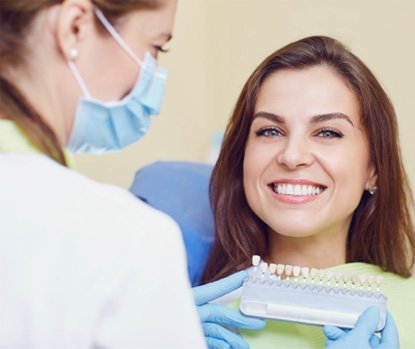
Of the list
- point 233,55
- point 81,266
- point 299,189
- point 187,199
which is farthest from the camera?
point 233,55

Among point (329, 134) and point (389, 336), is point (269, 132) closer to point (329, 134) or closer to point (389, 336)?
point (329, 134)

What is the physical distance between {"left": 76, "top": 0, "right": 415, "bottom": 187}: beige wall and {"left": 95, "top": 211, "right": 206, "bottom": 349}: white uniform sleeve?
3.81 feet

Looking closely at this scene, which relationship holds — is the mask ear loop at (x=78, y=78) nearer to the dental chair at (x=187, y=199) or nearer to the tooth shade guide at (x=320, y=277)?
the tooth shade guide at (x=320, y=277)

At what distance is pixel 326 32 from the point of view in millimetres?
1931

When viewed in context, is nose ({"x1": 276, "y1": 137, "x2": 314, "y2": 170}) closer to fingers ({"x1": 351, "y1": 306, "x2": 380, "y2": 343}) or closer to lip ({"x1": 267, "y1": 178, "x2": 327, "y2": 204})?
lip ({"x1": 267, "y1": 178, "x2": 327, "y2": 204})

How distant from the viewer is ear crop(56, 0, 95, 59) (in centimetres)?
79

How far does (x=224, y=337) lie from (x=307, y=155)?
0.41 meters

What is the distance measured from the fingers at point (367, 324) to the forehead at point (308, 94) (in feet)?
1.37

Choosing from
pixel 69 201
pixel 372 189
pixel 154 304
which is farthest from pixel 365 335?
pixel 69 201

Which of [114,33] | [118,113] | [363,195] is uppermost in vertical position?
[114,33]

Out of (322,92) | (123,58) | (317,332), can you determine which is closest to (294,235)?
(317,332)

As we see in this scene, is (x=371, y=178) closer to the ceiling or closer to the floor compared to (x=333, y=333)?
closer to the ceiling

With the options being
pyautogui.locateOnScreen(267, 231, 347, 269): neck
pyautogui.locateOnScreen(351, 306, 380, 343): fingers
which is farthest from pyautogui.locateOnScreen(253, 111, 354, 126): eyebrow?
pyautogui.locateOnScreen(351, 306, 380, 343): fingers

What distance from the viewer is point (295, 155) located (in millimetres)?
1255
